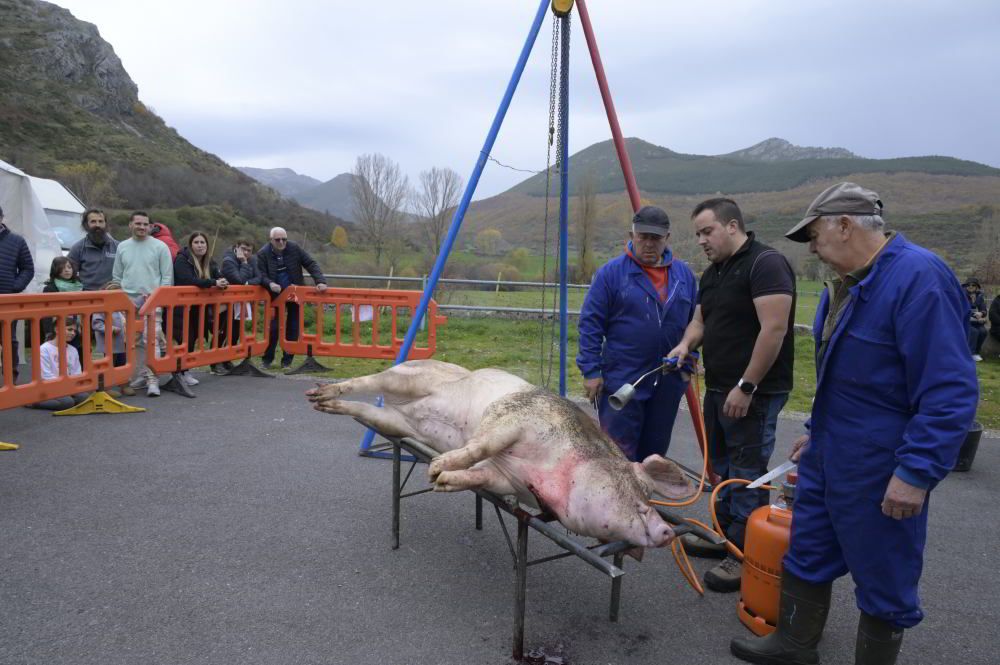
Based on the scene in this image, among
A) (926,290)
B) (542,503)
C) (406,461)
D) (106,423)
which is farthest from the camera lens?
(106,423)

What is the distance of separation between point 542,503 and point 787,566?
3.65 feet

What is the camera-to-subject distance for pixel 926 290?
6.79 ft

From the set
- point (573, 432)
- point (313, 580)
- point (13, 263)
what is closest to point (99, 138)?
point (13, 263)

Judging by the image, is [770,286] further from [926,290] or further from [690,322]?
[926,290]

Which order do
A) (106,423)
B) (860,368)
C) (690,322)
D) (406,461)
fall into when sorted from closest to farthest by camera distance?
(860,368)
(690,322)
(406,461)
(106,423)

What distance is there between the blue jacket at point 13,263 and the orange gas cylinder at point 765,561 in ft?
25.7

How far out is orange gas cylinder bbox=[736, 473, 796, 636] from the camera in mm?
2771

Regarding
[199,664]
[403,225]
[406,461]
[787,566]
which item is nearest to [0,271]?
[406,461]

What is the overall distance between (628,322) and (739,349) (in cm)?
72

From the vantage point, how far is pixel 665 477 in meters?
2.92

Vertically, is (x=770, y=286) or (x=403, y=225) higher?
(x=403, y=225)

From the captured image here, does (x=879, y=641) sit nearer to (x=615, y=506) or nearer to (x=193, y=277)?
(x=615, y=506)

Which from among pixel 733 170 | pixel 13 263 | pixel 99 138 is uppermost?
pixel 733 170

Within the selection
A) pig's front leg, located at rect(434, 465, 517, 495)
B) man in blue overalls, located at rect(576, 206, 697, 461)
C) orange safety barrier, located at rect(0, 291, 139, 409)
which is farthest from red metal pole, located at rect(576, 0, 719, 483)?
orange safety barrier, located at rect(0, 291, 139, 409)
